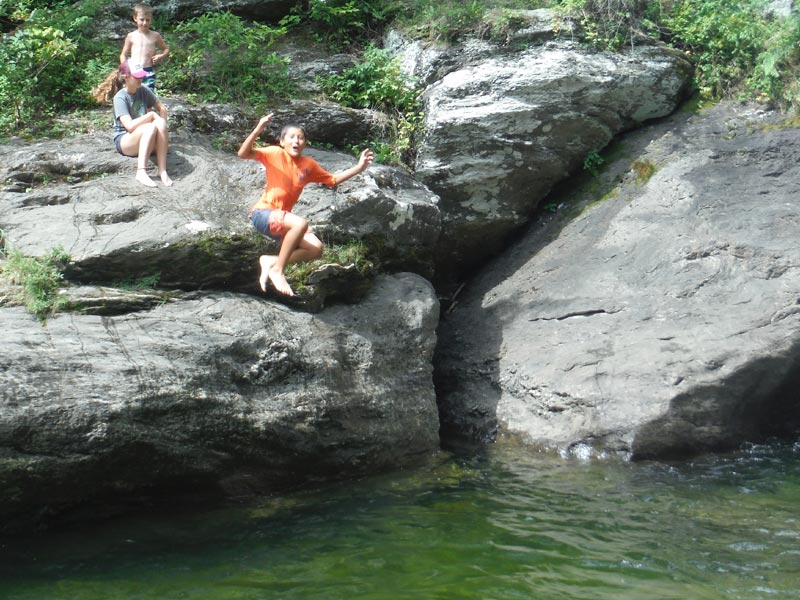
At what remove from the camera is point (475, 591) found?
4875mm

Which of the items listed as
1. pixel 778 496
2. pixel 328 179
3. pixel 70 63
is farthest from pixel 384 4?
pixel 778 496

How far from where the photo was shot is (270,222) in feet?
23.8

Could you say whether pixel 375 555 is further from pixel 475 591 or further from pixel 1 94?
pixel 1 94

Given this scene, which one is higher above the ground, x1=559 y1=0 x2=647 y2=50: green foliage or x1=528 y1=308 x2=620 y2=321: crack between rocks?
x1=559 y1=0 x2=647 y2=50: green foliage

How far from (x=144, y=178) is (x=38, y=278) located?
1.78 metres

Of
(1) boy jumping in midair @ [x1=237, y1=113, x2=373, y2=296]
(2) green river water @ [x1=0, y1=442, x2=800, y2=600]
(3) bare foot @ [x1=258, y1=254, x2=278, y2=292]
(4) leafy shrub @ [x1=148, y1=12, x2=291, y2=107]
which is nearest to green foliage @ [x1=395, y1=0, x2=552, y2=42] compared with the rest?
(4) leafy shrub @ [x1=148, y1=12, x2=291, y2=107]

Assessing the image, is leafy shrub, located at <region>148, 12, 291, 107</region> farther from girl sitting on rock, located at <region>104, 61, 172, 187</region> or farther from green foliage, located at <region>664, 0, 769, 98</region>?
green foliage, located at <region>664, 0, 769, 98</region>

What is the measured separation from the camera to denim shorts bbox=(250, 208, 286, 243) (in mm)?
7258

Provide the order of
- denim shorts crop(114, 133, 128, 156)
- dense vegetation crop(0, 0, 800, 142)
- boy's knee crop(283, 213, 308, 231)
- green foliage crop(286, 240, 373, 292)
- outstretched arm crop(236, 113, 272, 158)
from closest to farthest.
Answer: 1. outstretched arm crop(236, 113, 272, 158)
2. boy's knee crop(283, 213, 308, 231)
3. green foliage crop(286, 240, 373, 292)
4. denim shorts crop(114, 133, 128, 156)
5. dense vegetation crop(0, 0, 800, 142)

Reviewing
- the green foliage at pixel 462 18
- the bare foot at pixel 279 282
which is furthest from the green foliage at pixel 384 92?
the bare foot at pixel 279 282

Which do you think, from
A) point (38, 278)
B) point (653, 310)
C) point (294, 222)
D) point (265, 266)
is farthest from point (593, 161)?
point (38, 278)

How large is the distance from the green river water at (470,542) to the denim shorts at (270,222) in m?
2.39

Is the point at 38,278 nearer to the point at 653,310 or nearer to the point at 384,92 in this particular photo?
the point at 384,92

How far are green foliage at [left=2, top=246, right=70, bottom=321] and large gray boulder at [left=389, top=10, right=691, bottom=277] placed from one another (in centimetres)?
465
